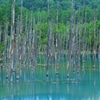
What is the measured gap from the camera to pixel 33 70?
29.0 metres

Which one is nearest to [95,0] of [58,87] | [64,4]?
[64,4]

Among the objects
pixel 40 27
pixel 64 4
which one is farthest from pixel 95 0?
pixel 40 27

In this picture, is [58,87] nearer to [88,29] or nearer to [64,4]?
[88,29]

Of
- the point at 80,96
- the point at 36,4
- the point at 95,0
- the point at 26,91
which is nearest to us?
the point at 80,96

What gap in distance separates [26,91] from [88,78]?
22.0 ft

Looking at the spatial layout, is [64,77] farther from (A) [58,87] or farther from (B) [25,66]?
(B) [25,66]

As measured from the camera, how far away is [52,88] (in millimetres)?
21094

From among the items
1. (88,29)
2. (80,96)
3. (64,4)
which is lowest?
(80,96)

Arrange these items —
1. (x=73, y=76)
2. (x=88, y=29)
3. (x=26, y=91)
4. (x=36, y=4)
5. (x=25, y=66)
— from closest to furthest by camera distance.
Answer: (x=26, y=91) → (x=73, y=76) → (x=25, y=66) → (x=88, y=29) → (x=36, y=4)

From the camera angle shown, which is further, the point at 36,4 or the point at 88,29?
the point at 36,4

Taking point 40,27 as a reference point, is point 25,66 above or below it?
below

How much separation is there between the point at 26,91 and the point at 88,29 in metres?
34.2

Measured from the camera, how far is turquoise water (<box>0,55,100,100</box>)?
1889 cm

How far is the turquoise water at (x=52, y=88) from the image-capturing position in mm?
18891
